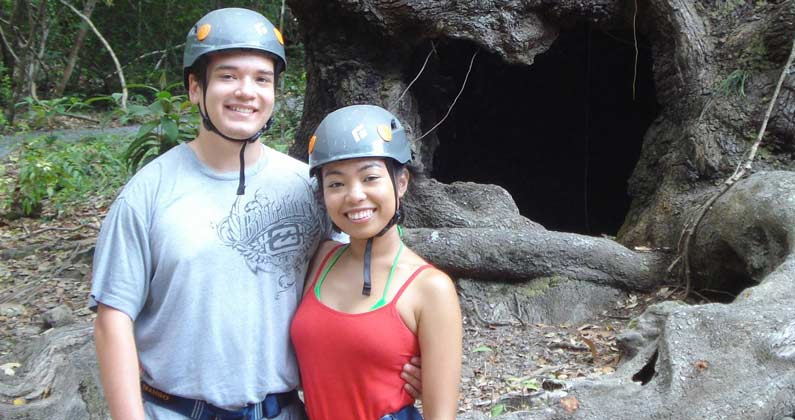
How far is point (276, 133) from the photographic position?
9.20m

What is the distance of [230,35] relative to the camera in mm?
1992

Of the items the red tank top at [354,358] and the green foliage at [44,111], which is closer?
the red tank top at [354,358]

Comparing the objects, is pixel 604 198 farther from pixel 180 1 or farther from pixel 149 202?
pixel 180 1

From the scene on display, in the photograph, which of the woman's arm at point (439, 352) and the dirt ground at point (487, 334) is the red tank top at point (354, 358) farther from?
the dirt ground at point (487, 334)

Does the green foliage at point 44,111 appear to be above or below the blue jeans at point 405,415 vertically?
above

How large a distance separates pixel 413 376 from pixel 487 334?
217 cm

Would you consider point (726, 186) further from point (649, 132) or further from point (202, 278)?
point (202, 278)

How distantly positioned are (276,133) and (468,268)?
5295 millimetres

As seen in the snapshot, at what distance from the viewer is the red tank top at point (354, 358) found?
1.99 m

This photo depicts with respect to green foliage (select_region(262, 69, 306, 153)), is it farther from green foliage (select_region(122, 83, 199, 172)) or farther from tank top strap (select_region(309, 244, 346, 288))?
tank top strap (select_region(309, 244, 346, 288))

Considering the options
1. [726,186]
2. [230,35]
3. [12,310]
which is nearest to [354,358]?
[230,35]

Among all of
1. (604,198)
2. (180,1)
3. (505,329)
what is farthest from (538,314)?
(180,1)

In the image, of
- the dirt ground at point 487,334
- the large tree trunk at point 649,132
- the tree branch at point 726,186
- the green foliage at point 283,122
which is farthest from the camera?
the green foliage at point 283,122

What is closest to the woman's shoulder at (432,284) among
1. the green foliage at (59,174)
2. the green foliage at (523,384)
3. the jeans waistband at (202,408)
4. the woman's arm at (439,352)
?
the woman's arm at (439,352)
